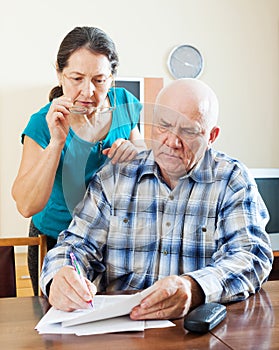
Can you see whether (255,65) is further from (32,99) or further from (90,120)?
(90,120)

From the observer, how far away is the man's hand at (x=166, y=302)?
3.96ft

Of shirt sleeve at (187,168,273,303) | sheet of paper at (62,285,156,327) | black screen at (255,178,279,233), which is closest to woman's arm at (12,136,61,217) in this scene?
shirt sleeve at (187,168,273,303)

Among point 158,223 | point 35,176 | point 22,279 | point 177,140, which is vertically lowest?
point 22,279

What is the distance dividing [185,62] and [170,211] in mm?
3280

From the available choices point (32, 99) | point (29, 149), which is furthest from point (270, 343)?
point (32, 99)

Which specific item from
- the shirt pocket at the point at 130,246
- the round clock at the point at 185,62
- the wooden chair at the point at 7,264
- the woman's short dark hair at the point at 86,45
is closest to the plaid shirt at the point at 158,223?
the shirt pocket at the point at 130,246

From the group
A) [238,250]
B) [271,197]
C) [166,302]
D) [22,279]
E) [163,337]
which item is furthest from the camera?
[22,279]

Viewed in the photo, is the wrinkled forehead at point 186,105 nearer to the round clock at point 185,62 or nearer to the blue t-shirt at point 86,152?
the blue t-shirt at point 86,152

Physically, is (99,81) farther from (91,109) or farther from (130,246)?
(130,246)

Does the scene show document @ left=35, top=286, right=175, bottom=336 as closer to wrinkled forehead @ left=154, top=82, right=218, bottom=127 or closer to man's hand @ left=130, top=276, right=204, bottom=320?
man's hand @ left=130, top=276, right=204, bottom=320

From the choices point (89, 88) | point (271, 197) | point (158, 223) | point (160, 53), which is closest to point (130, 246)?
point (158, 223)

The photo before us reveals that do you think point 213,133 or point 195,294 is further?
point 213,133

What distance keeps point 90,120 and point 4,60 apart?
9.45 feet

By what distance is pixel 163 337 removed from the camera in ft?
3.66
